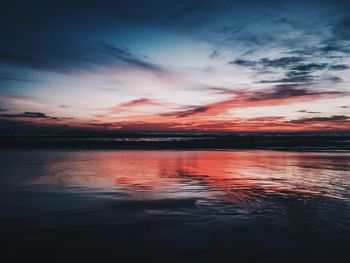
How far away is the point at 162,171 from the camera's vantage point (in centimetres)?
1325

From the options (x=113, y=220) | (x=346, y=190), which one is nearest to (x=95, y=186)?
(x=113, y=220)

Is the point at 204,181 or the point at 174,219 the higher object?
the point at 204,181

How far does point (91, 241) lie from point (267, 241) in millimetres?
2751

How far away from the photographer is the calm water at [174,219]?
4633mm

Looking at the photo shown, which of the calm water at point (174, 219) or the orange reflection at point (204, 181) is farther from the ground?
the orange reflection at point (204, 181)

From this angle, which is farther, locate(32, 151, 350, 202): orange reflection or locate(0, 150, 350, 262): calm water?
locate(32, 151, 350, 202): orange reflection

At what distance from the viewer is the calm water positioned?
15.2ft

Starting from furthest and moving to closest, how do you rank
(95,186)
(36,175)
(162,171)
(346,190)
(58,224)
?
(162,171) < (36,175) < (95,186) < (346,190) < (58,224)

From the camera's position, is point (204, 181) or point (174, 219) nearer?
point (174, 219)

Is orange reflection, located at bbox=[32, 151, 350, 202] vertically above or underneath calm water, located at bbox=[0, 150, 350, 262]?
above

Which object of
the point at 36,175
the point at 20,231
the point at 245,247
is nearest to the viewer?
the point at 245,247

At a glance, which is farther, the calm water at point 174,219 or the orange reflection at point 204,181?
the orange reflection at point 204,181

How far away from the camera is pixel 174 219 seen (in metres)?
6.26

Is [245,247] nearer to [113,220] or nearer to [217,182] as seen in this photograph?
[113,220]
